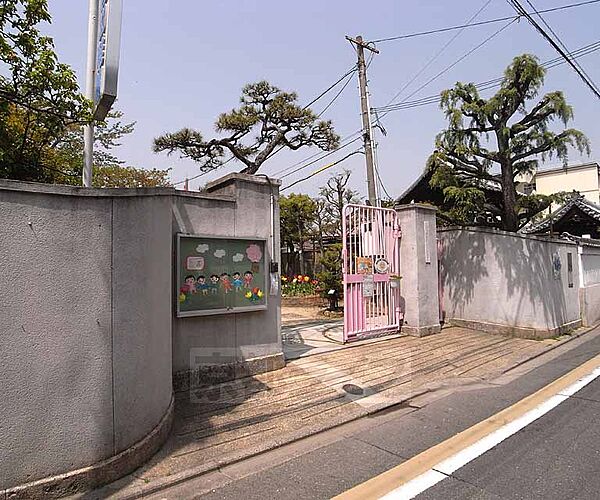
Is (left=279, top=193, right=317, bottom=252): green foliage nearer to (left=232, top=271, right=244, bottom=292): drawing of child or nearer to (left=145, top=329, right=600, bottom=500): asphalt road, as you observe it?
(left=232, top=271, right=244, bottom=292): drawing of child

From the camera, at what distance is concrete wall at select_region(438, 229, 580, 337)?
32.3ft

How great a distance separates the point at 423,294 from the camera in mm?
9305

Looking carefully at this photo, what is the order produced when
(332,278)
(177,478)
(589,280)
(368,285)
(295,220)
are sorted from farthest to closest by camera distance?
(295,220) < (332,278) < (589,280) < (368,285) < (177,478)

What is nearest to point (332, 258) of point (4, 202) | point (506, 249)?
point (506, 249)

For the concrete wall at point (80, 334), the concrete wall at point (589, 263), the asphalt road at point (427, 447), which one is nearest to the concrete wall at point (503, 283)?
the concrete wall at point (589, 263)

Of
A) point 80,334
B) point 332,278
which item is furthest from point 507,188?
point 80,334

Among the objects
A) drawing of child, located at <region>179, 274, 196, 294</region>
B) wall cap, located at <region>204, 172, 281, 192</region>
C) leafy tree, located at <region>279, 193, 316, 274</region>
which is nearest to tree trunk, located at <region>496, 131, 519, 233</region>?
wall cap, located at <region>204, 172, 281, 192</region>

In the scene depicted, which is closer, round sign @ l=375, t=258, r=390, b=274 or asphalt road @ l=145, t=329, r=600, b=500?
asphalt road @ l=145, t=329, r=600, b=500

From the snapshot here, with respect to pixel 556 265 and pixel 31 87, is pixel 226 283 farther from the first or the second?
pixel 556 265

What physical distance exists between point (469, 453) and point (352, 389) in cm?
205

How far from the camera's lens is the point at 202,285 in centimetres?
570

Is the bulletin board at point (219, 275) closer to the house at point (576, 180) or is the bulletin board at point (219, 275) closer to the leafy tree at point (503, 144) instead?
the leafy tree at point (503, 144)

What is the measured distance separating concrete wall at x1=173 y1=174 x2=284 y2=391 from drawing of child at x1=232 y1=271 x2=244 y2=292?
38 cm

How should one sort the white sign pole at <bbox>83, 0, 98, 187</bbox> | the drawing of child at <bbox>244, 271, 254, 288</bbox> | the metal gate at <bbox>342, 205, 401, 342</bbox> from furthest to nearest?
1. the metal gate at <bbox>342, 205, 401, 342</bbox>
2. the drawing of child at <bbox>244, 271, 254, 288</bbox>
3. the white sign pole at <bbox>83, 0, 98, 187</bbox>
